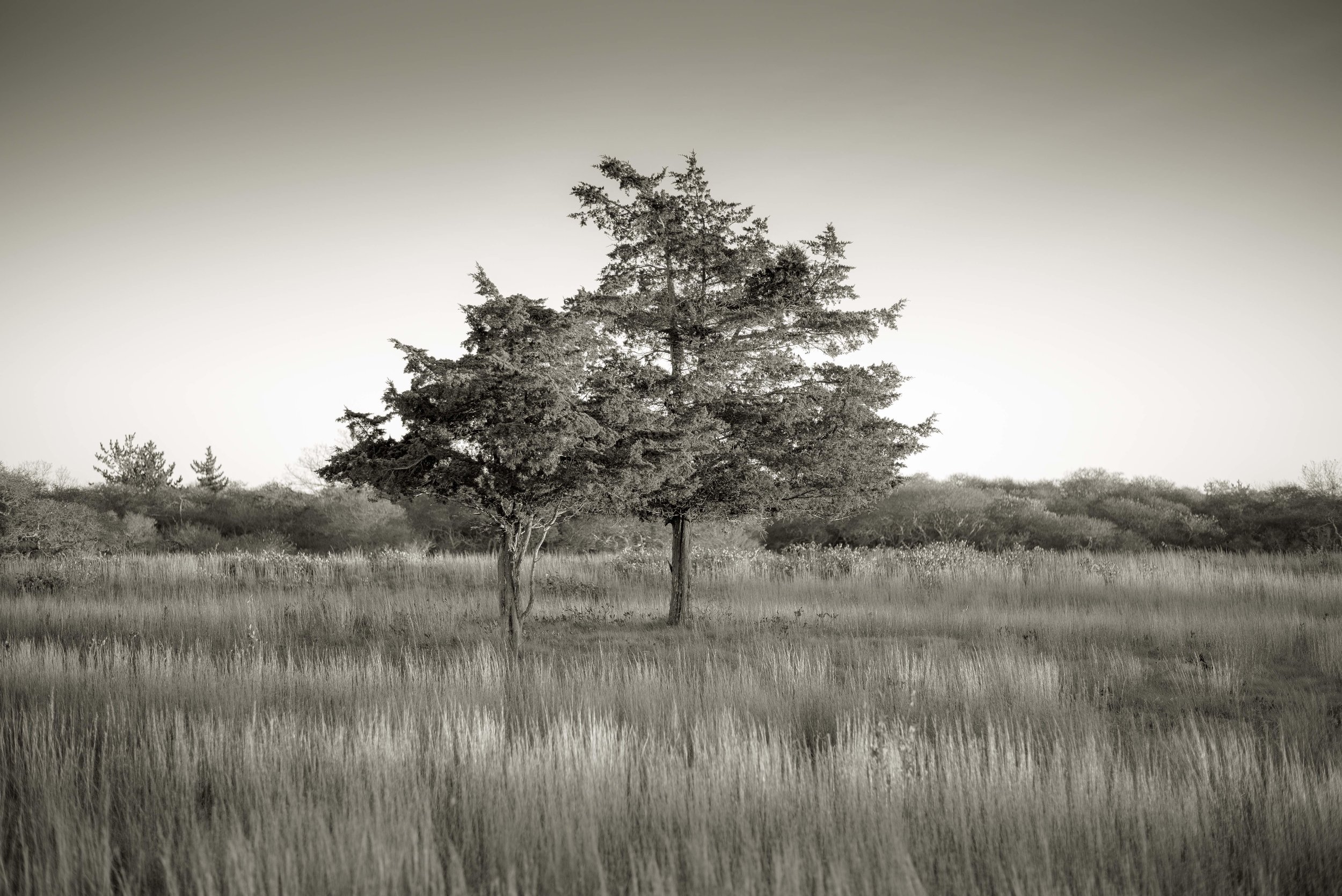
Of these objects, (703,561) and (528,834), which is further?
(703,561)

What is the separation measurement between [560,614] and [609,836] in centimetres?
984

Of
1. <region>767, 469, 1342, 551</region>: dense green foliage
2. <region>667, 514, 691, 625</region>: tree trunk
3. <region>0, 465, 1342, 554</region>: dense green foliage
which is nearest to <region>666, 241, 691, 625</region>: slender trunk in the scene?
<region>667, 514, 691, 625</region>: tree trunk

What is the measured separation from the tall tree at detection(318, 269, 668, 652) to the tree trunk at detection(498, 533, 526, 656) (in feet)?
0.13

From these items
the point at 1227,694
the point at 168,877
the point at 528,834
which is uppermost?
the point at 168,877

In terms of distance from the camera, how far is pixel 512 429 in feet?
26.6

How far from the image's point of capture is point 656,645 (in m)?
11.4

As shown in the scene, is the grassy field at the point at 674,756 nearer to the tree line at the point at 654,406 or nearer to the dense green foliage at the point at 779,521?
the tree line at the point at 654,406

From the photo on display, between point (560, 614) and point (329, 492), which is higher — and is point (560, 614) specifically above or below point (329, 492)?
below

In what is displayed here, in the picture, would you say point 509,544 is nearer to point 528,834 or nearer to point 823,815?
point 528,834

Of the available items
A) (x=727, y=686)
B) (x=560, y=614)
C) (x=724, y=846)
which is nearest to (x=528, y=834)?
(x=724, y=846)

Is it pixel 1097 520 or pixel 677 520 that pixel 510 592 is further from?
pixel 1097 520

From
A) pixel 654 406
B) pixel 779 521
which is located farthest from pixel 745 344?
pixel 779 521

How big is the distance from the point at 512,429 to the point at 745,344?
5497mm

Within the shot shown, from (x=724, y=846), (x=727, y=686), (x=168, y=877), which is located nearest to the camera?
(x=168, y=877)
